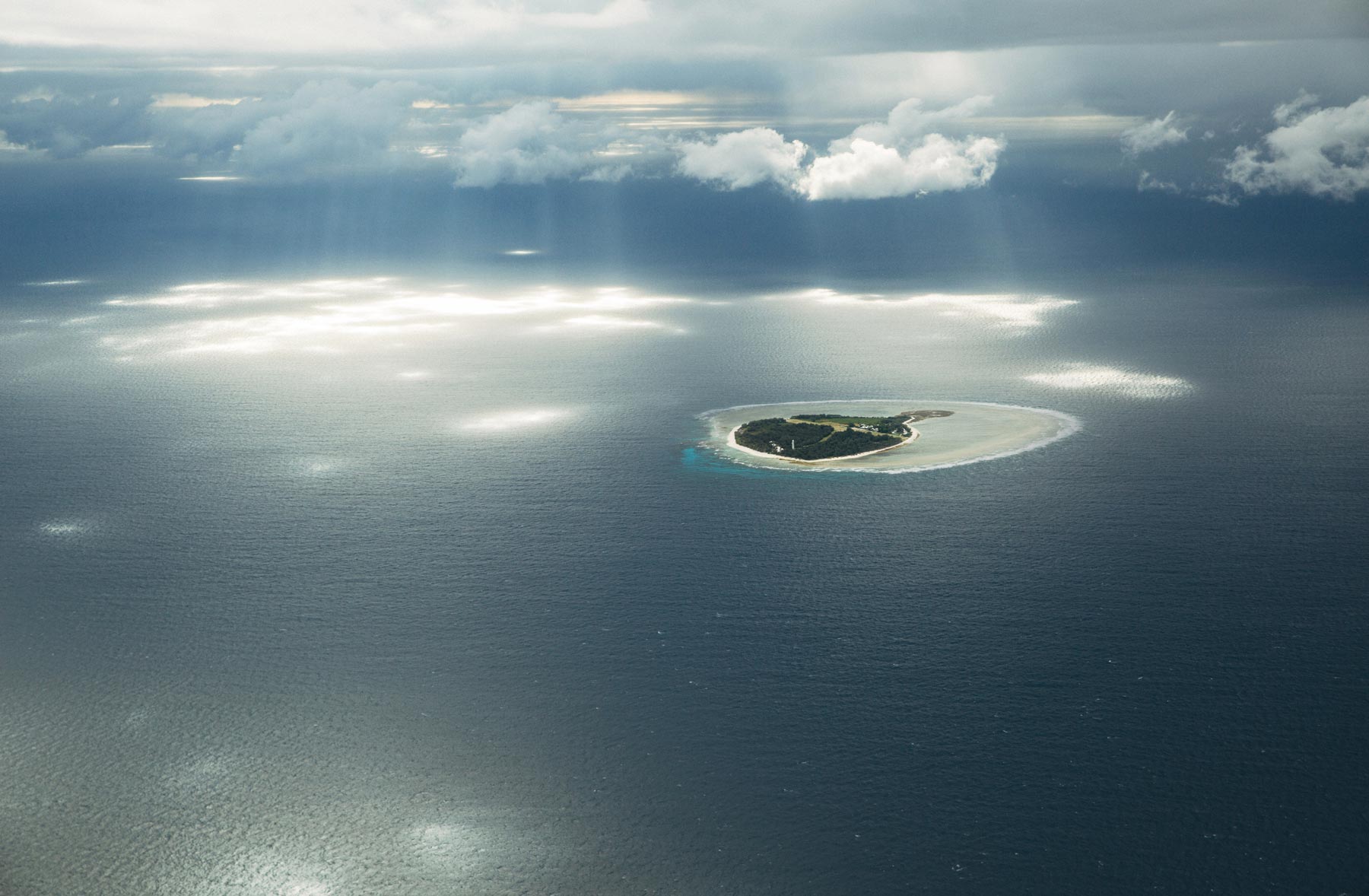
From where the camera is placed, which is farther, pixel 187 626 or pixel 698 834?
pixel 187 626

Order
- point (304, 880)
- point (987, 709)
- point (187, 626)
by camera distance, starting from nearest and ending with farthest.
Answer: point (304, 880) → point (987, 709) → point (187, 626)

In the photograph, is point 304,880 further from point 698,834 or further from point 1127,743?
point 1127,743

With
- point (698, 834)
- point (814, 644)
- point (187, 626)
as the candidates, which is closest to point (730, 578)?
point (814, 644)

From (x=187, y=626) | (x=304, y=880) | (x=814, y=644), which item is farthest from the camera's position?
(x=187, y=626)

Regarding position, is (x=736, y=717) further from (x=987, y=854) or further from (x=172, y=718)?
(x=172, y=718)

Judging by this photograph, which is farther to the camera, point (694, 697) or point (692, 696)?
point (692, 696)

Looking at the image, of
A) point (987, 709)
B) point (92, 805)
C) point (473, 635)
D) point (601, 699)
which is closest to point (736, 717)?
point (601, 699)

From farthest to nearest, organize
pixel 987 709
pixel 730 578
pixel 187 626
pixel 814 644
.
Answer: pixel 730 578 → pixel 187 626 → pixel 814 644 → pixel 987 709

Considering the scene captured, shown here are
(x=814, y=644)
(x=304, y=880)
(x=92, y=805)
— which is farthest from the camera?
(x=814, y=644)

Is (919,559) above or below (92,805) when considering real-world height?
above
